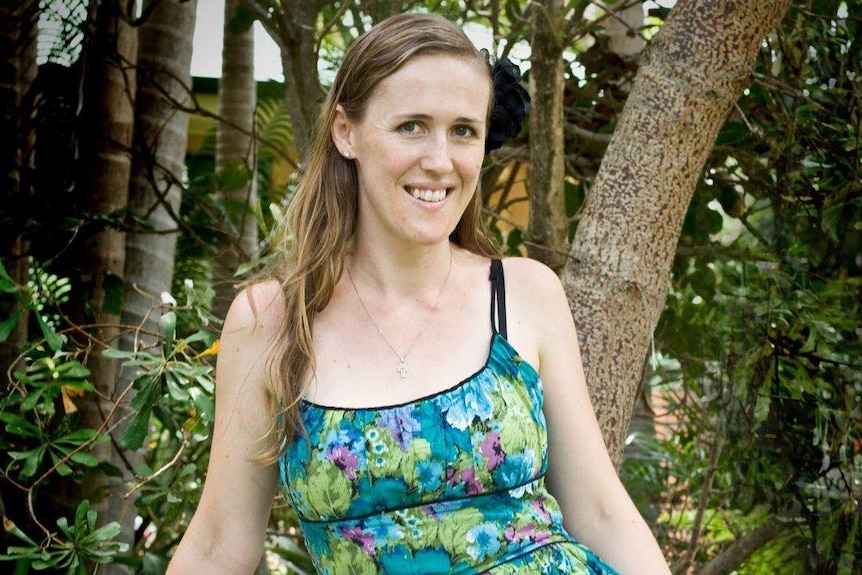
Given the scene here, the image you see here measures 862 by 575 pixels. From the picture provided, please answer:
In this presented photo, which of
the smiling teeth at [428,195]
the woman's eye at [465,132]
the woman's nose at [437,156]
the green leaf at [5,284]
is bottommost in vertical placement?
the green leaf at [5,284]

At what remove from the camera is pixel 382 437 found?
1.93 metres

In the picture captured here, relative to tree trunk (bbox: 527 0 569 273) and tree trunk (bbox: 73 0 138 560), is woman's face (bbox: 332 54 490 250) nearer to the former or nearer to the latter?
tree trunk (bbox: 527 0 569 273)

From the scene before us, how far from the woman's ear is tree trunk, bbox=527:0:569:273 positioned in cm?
77

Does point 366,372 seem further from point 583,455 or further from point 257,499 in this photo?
point 583,455

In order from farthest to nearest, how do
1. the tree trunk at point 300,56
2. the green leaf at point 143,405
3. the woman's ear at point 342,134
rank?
1. the tree trunk at point 300,56
2. the green leaf at point 143,405
3. the woman's ear at point 342,134

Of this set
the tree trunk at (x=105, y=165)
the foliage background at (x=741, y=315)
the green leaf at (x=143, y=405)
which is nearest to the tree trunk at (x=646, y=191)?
the foliage background at (x=741, y=315)

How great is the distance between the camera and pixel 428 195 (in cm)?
201

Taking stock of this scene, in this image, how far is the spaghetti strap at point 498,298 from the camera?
83.6 inches

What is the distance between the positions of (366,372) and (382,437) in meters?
0.16

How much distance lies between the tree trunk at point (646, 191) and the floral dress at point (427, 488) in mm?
498

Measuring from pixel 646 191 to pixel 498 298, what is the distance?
51 cm

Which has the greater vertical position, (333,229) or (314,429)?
(333,229)

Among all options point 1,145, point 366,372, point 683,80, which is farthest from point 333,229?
point 1,145

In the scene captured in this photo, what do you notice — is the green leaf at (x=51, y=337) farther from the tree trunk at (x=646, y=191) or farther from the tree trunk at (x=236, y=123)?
the tree trunk at (x=236, y=123)
